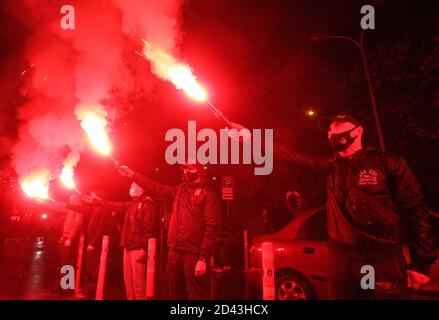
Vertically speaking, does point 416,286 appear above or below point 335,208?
below

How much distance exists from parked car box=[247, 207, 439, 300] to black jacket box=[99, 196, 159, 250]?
7.80ft

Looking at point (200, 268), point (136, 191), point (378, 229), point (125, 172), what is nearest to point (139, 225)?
point (136, 191)

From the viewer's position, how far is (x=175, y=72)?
20.1 ft

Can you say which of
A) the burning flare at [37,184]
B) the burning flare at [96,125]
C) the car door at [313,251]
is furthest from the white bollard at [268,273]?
the burning flare at [37,184]

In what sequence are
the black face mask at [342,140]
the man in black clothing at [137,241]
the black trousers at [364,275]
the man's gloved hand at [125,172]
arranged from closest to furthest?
the black trousers at [364,275] → the black face mask at [342,140] → the man's gloved hand at [125,172] → the man in black clothing at [137,241]

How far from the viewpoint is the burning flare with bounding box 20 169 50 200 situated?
10.7m

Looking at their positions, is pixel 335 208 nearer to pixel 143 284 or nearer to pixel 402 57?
pixel 143 284

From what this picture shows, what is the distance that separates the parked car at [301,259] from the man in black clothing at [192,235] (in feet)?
7.15

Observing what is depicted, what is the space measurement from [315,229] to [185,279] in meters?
2.88

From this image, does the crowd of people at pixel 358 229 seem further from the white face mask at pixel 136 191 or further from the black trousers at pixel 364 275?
the white face mask at pixel 136 191

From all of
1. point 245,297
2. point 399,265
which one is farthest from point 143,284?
point 399,265

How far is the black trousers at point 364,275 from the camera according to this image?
3.08m

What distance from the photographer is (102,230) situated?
8.26m

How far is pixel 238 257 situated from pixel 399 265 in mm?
10246
